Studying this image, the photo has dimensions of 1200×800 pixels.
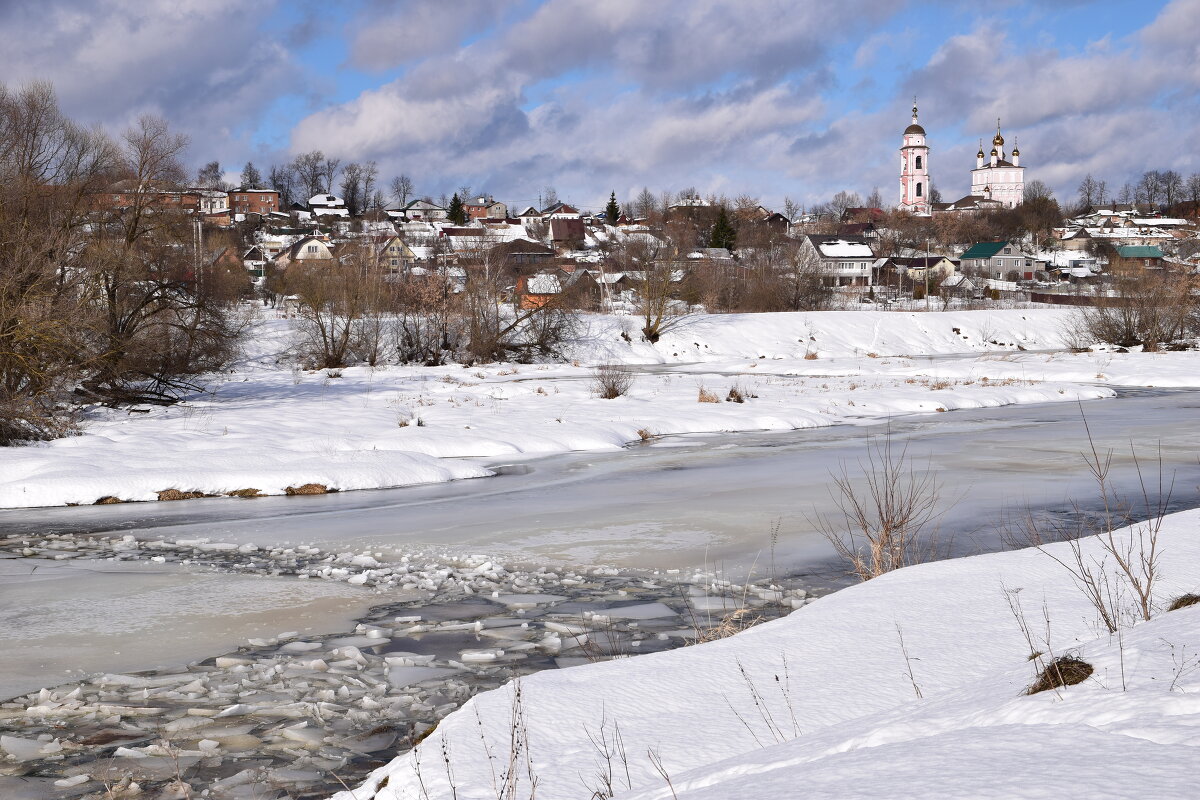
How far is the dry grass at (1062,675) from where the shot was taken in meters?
3.72

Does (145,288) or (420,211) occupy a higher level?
(420,211)

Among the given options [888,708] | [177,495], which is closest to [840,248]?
[177,495]

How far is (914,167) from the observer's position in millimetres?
175250

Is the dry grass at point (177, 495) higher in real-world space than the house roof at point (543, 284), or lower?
lower

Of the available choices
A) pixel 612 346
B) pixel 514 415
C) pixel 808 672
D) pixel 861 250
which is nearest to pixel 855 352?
pixel 612 346

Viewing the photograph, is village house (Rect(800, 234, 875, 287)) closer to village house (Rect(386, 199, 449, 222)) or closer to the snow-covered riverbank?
the snow-covered riverbank

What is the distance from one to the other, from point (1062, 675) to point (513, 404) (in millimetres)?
21600

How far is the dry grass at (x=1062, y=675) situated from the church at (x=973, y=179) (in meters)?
171

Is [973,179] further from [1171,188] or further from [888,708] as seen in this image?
[888,708]

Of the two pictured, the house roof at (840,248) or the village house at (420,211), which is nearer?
the house roof at (840,248)

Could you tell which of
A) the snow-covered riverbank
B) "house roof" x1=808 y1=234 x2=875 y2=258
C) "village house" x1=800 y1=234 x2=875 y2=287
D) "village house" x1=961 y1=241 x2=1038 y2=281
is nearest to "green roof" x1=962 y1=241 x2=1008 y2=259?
"village house" x1=961 y1=241 x2=1038 y2=281

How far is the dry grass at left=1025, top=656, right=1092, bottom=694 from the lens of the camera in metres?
3.72

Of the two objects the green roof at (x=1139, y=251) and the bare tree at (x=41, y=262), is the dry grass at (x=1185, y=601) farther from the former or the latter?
the green roof at (x=1139, y=251)

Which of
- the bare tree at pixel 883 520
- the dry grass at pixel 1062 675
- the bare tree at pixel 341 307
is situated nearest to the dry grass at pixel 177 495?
the bare tree at pixel 883 520
